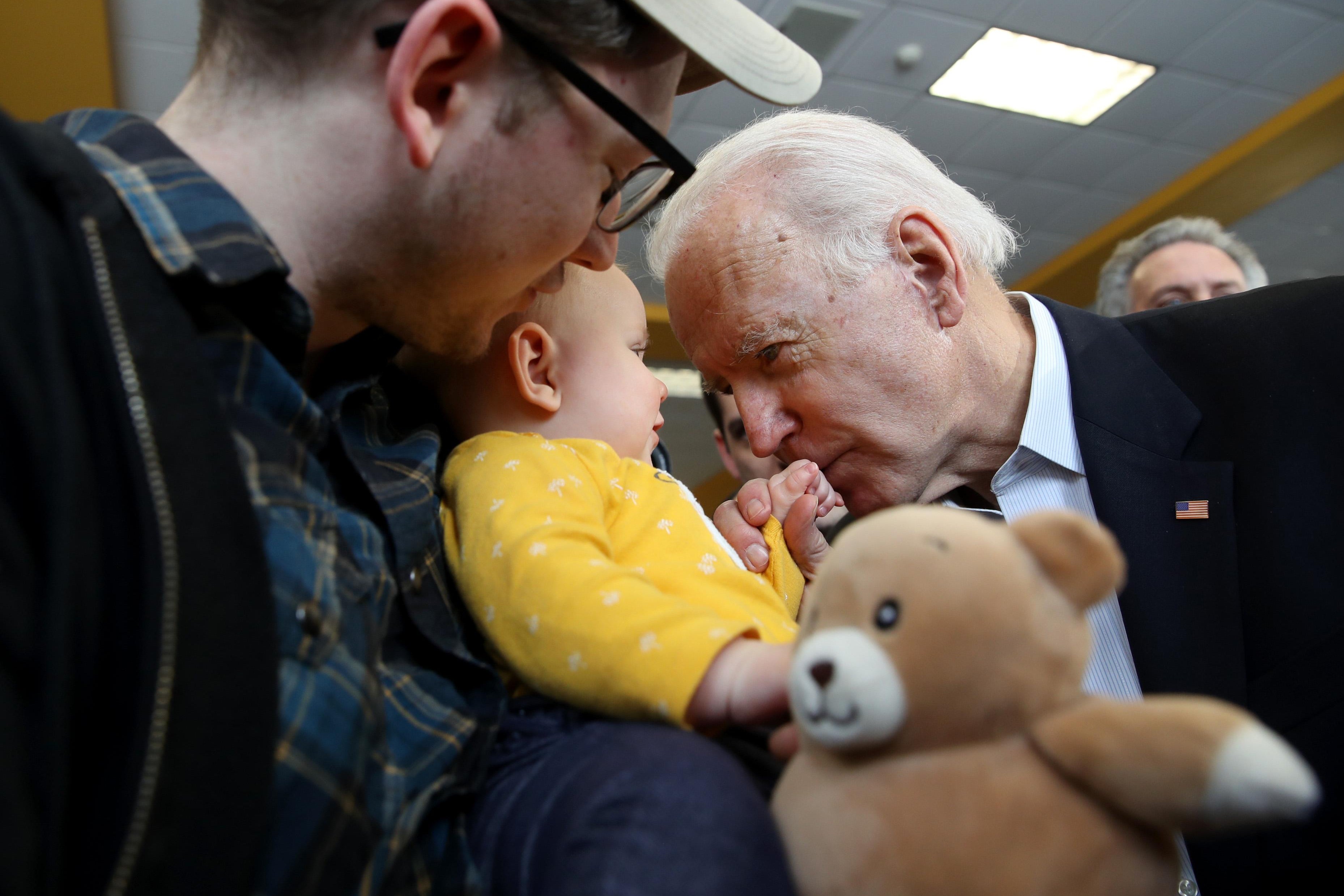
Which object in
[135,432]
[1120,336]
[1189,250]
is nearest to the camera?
[135,432]

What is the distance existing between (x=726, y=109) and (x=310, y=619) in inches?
207

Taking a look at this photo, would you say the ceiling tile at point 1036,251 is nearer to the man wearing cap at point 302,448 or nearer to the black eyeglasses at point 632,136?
the black eyeglasses at point 632,136

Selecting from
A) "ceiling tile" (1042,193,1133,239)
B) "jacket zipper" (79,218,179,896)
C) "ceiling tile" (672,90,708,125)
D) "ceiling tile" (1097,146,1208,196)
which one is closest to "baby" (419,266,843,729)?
"jacket zipper" (79,218,179,896)

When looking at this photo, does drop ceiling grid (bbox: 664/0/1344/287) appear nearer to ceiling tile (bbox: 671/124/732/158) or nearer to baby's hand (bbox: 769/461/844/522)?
ceiling tile (bbox: 671/124/732/158)

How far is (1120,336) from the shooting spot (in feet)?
5.99

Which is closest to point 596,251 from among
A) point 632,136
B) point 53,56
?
point 632,136

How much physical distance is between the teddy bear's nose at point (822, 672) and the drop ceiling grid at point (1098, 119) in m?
3.63

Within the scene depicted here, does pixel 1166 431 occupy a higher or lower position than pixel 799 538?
higher

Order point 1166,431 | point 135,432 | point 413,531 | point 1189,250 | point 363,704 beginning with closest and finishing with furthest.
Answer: point 135,432, point 363,704, point 413,531, point 1166,431, point 1189,250

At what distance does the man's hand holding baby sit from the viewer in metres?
1.66

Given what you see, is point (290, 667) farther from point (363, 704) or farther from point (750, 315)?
point (750, 315)

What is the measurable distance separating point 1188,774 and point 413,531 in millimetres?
828

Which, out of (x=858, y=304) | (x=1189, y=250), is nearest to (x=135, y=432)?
(x=858, y=304)

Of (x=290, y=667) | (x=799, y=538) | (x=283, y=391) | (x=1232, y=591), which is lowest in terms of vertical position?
(x=799, y=538)
